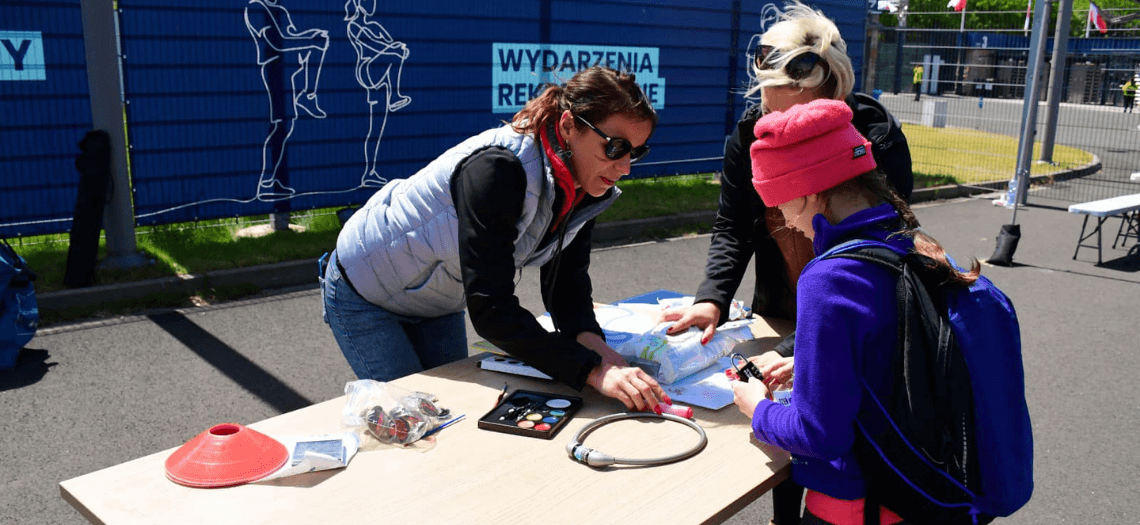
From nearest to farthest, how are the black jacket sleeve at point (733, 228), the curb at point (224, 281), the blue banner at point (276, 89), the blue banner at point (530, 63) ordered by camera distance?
the black jacket sleeve at point (733, 228), the curb at point (224, 281), the blue banner at point (276, 89), the blue banner at point (530, 63)

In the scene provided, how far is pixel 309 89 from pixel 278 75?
307mm

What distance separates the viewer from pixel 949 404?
1.76 metres

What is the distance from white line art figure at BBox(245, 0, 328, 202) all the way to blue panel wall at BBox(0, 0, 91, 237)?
1464 mm

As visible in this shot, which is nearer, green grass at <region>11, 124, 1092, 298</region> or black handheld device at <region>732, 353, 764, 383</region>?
black handheld device at <region>732, 353, 764, 383</region>

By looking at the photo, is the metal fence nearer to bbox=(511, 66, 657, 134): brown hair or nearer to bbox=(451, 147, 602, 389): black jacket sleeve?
bbox=(511, 66, 657, 134): brown hair

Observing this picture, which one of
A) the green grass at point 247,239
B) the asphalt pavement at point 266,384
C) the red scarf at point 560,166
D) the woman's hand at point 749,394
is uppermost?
the red scarf at point 560,166

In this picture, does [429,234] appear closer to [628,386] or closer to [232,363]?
[628,386]

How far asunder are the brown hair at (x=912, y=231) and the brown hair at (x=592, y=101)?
71cm

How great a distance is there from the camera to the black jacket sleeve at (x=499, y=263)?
2.34 m

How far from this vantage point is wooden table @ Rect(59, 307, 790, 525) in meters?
1.79

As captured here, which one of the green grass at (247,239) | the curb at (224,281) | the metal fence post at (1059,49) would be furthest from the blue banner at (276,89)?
the metal fence post at (1059,49)

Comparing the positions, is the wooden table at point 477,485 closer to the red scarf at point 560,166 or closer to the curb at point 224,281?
the red scarf at point 560,166

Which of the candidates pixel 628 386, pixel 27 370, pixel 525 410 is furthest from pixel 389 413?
pixel 27 370

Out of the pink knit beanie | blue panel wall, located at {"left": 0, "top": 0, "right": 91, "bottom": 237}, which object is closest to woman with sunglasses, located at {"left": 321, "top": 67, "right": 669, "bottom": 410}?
the pink knit beanie
